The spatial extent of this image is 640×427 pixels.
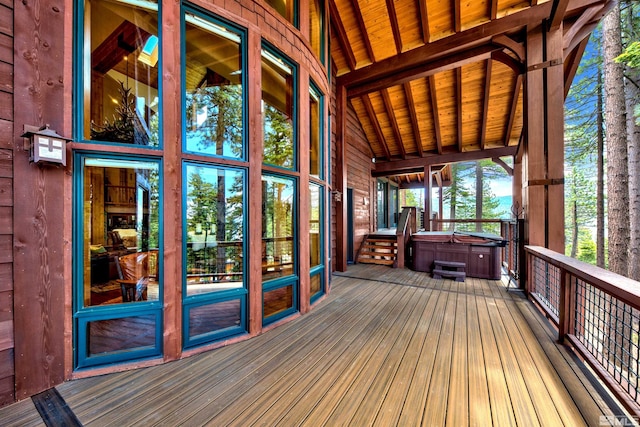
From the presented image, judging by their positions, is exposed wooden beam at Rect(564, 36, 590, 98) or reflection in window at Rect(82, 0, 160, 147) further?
exposed wooden beam at Rect(564, 36, 590, 98)

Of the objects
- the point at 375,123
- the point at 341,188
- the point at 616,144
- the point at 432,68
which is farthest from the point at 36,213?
the point at 616,144

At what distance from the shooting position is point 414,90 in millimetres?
6988

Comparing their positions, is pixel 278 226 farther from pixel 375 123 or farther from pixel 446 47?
pixel 375 123

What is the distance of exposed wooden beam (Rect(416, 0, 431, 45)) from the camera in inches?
188

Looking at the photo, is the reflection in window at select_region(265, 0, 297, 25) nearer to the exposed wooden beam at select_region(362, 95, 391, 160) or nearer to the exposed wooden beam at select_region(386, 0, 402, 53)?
the exposed wooden beam at select_region(386, 0, 402, 53)

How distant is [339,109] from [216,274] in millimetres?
5123

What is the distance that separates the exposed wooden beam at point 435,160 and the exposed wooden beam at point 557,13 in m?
4.55

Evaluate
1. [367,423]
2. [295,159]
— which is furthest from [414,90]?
[367,423]

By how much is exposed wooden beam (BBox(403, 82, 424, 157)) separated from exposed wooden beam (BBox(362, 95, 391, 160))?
1040mm

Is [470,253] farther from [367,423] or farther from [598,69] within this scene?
[598,69]

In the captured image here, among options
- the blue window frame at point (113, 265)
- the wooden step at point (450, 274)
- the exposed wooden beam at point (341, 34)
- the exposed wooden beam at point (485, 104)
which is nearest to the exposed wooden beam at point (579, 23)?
the exposed wooden beam at point (485, 104)

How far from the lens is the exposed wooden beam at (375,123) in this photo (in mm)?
7552

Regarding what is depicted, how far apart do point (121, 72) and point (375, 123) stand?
21.7ft

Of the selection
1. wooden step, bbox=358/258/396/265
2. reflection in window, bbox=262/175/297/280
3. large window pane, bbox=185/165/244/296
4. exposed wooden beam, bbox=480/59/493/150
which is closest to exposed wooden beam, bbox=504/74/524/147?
exposed wooden beam, bbox=480/59/493/150
